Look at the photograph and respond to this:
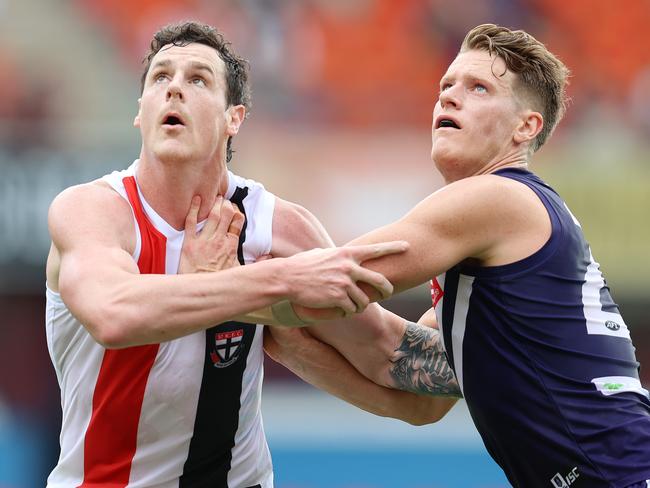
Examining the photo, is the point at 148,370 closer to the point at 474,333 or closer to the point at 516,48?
the point at 474,333

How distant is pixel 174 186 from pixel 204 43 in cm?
85

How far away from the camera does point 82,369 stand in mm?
5387

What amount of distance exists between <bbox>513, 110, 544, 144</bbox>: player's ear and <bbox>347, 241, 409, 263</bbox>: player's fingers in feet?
2.77

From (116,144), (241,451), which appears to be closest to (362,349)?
(241,451)

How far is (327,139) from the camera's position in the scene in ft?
44.0

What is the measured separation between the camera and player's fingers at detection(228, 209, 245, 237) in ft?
18.1

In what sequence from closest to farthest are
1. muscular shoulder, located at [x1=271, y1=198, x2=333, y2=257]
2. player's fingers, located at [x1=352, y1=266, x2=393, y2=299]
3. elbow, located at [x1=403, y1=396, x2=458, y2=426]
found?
player's fingers, located at [x1=352, y1=266, x2=393, y2=299]
muscular shoulder, located at [x1=271, y1=198, x2=333, y2=257]
elbow, located at [x1=403, y1=396, x2=458, y2=426]

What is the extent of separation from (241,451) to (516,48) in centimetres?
243

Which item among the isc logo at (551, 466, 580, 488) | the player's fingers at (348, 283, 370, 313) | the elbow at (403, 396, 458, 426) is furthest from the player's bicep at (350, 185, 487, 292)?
the elbow at (403, 396, 458, 426)

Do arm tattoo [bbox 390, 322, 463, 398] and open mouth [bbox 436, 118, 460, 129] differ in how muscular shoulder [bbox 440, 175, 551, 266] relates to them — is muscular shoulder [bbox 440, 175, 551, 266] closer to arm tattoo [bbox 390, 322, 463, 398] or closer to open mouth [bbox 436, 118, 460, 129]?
open mouth [bbox 436, 118, 460, 129]

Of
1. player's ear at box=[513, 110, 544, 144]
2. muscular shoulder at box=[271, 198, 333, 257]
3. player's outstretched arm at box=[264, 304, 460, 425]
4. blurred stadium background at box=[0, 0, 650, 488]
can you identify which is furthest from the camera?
blurred stadium background at box=[0, 0, 650, 488]

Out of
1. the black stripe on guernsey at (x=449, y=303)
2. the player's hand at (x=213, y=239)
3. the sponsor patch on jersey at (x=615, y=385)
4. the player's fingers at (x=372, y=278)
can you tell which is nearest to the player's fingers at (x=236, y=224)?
the player's hand at (x=213, y=239)

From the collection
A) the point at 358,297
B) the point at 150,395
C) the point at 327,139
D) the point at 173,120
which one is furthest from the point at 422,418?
the point at 327,139

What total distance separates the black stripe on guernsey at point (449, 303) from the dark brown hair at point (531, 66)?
84cm
